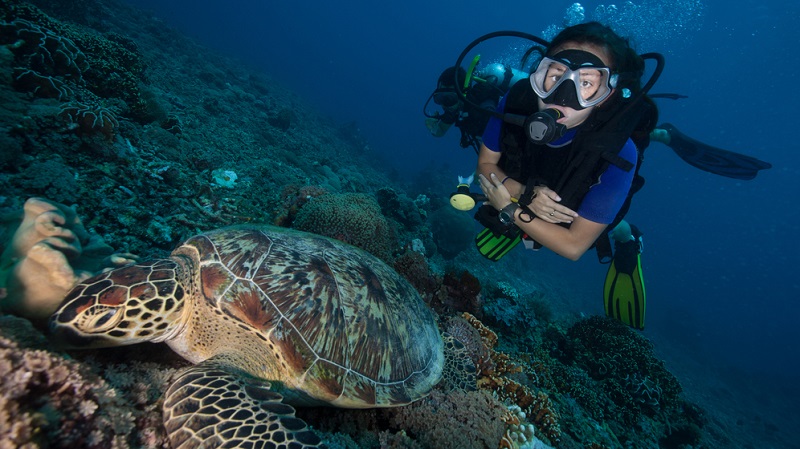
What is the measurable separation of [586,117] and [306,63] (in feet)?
347

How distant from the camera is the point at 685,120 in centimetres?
8456

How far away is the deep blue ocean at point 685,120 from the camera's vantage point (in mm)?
38062

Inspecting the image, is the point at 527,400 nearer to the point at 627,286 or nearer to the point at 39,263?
the point at 627,286

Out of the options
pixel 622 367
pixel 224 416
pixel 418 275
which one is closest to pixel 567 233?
pixel 418 275

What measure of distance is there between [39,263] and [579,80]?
163 inches

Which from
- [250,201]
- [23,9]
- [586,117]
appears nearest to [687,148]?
[586,117]

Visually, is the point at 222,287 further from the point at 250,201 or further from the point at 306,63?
the point at 306,63

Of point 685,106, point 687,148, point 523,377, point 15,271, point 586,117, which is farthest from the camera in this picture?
point 685,106

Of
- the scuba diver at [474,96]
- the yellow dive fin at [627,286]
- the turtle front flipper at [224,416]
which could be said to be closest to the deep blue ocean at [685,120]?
the yellow dive fin at [627,286]

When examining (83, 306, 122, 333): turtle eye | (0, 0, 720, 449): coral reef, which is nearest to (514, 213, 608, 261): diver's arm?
(0, 0, 720, 449): coral reef

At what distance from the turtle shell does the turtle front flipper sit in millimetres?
323

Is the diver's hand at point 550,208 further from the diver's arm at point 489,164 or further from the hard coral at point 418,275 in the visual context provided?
the hard coral at point 418,275

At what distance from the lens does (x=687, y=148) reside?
277 inches

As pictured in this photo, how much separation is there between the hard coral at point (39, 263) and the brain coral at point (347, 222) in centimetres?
273
